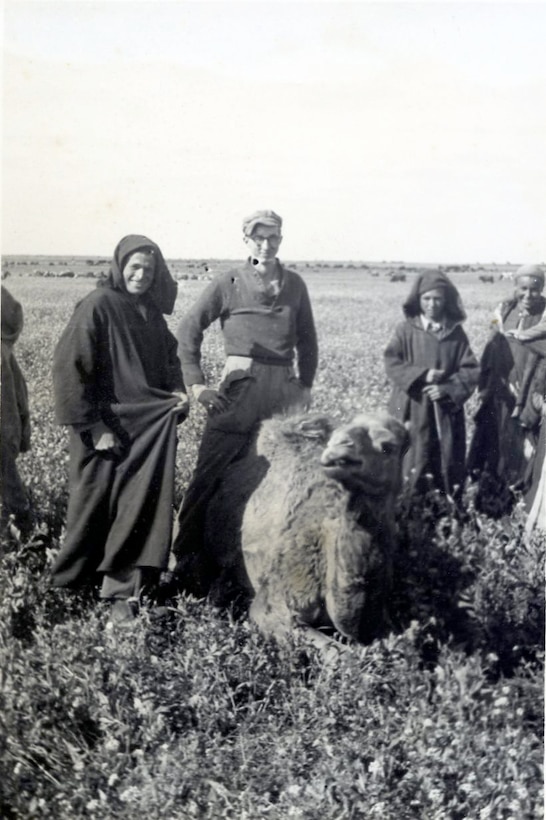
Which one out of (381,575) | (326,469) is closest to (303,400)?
(326,469)

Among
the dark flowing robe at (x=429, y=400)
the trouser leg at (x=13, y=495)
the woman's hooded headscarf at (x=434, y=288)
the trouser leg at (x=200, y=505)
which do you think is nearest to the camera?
the woman's hooded headscarf at (x=434, y=288)

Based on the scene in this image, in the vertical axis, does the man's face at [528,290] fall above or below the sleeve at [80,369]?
above

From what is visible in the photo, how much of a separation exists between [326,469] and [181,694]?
3.94ft

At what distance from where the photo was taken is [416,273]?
15.7 ft

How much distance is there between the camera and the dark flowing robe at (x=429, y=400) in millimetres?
4863

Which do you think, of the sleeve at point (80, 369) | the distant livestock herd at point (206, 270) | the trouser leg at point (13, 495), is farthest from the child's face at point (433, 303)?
the trouser leg at point (13, 495)

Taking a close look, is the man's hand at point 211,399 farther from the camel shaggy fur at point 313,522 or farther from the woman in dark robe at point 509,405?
the woman in dark robe at point 509,405

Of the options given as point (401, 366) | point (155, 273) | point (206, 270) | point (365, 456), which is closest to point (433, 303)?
point (401, 366)

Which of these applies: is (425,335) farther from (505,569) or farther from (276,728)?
(276,728)

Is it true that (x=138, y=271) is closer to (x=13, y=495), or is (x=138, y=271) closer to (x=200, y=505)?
(x=200, y=505)

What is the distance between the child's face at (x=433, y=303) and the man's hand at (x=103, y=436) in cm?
150

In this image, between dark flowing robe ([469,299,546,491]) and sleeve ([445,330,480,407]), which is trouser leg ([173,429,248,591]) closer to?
sleeve ([445,330,480,407])

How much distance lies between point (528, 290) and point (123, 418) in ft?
Result: 6.32

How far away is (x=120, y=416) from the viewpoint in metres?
4.88
